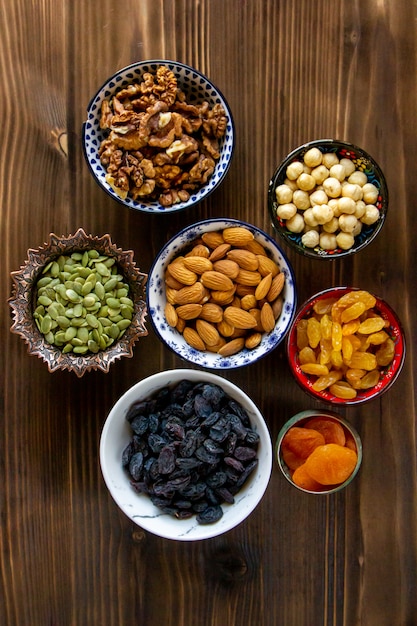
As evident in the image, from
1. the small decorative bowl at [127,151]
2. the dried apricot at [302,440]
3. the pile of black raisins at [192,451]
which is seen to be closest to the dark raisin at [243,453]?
the pile of black raisins at [192,451]

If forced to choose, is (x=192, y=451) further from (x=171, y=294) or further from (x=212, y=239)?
(x=212, y=239)

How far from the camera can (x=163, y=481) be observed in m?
1.07

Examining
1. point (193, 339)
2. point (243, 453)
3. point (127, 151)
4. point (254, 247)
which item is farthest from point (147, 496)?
point (127, 151)

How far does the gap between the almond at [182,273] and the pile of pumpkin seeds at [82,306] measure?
4.1 inches

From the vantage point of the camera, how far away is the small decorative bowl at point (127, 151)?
1115 mm

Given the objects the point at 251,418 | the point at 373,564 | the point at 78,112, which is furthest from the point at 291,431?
the point at 78,112

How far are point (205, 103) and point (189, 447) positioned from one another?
66 cm

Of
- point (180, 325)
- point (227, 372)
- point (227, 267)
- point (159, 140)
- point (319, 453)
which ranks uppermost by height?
point (159, 140)

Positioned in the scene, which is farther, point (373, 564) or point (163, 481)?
point (373, 564)

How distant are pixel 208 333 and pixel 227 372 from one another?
135 millimetres

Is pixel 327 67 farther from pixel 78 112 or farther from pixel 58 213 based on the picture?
pixel 58 213

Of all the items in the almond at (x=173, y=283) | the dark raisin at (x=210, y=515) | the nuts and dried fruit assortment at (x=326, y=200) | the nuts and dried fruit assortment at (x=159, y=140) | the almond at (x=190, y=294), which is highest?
the nuts and dried fruit assortment at (x=159, y=140)

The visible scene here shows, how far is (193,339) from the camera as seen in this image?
1130 mm

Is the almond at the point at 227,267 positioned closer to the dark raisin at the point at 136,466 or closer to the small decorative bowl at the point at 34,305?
the small decorative bowl at the point at 34,305
